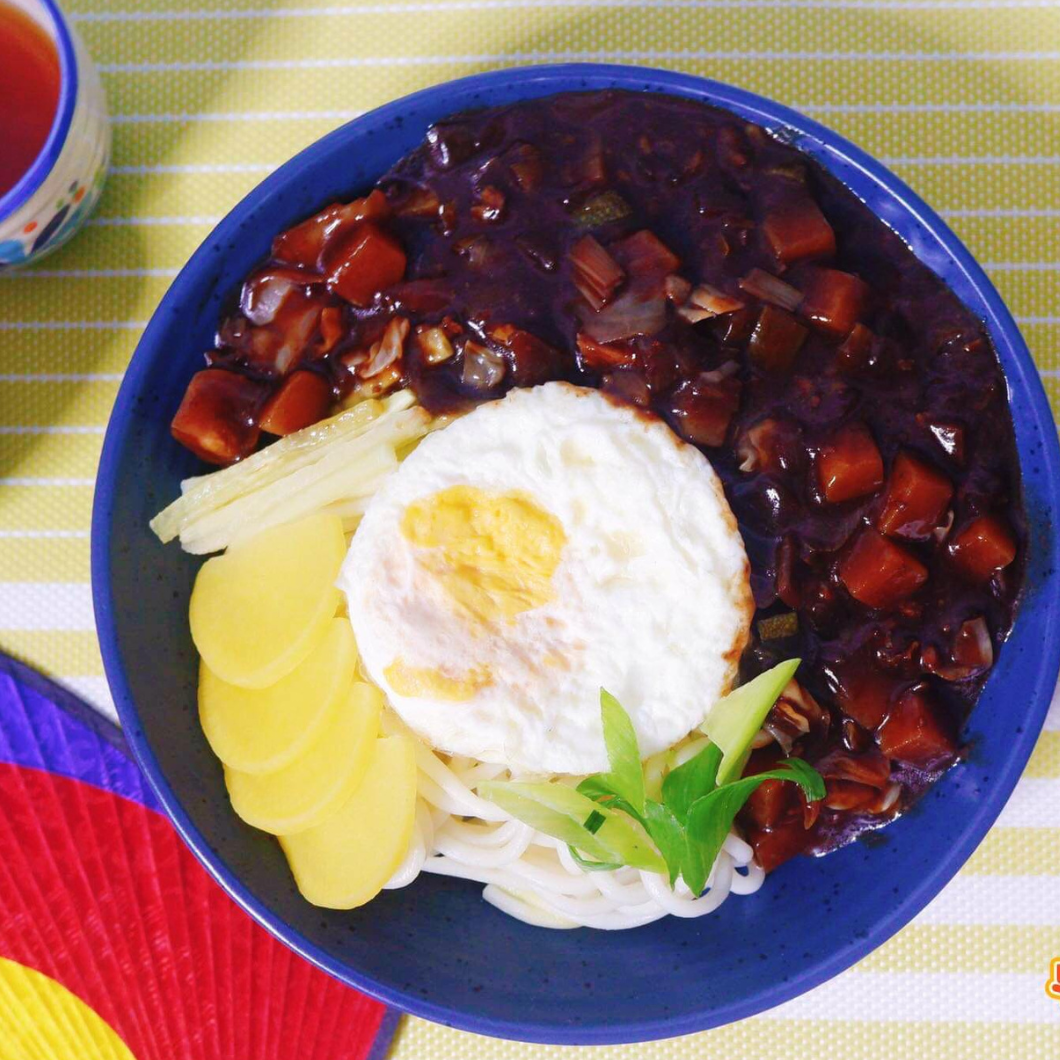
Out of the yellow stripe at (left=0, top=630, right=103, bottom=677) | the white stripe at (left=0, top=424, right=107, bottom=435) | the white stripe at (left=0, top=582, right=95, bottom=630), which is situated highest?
the white stripe at (left=0, top=424, right=107, bottom=435)

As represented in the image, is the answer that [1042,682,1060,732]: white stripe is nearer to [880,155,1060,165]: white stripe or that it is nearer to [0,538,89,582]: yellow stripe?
[880,155,1060,165]: white stripe

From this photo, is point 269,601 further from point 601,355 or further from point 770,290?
point 770,290

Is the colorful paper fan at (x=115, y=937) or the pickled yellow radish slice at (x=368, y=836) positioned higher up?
the pickled yellow radish slice at (x=368, y=836)

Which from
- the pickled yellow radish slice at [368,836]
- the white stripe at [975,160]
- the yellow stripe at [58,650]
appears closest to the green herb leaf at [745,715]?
the pickled yellow radish slice at [368,836]

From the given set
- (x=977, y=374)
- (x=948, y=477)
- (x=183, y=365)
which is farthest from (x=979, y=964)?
(x=183, y=365)

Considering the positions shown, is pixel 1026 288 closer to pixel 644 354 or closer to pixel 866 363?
pixel 866 363

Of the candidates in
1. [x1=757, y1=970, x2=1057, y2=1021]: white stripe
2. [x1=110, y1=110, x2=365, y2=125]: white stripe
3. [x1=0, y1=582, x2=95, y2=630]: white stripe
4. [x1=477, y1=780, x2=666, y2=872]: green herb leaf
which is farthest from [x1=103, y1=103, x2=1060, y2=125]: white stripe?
[x1=757, y1=970, x2=1057, y2=1021]: white stripe

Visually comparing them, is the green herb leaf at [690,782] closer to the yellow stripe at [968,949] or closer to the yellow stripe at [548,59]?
the yellow stripe at [968,949]
